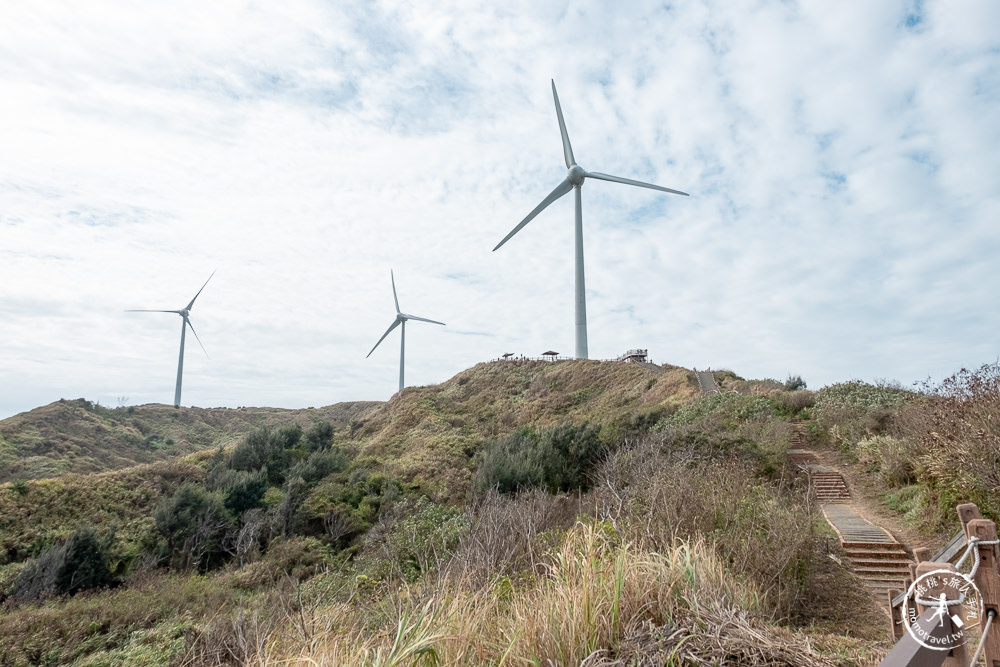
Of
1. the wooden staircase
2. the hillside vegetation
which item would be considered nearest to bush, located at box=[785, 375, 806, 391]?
the hillside vegetation

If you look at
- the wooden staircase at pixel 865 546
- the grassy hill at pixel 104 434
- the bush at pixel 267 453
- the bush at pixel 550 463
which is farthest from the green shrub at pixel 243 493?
the wooden staircase at pixel 865 546

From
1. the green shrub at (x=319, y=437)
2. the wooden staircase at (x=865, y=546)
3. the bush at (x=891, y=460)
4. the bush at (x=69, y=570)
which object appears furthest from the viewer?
the green shrub at (x=319, y=437)

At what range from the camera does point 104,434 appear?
153 ft

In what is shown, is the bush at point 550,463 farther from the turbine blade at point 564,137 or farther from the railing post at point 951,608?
the turbine blade at point 564,137

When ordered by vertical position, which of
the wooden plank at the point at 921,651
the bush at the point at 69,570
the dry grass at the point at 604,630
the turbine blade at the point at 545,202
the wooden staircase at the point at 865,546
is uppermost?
the turbine blade at the point at 545,202

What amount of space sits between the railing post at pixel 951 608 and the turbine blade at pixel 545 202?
3303cm

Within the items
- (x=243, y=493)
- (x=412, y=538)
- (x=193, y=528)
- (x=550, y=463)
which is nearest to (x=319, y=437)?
(x=243, y=493)

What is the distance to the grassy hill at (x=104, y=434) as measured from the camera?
35531 mm

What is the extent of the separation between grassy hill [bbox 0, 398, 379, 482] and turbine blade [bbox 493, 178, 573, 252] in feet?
79.3

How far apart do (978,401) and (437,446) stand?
88.2ft

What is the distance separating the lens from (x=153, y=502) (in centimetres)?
2314

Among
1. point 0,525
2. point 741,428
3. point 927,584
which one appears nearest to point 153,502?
point 0,525

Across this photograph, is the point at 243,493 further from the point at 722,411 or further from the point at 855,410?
the point at 855,410

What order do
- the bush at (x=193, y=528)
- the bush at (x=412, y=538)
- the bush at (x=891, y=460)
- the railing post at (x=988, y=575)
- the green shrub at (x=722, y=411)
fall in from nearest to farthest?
the railing post at (x=988, y=575), the bush at (x=412, y=538), the bush at (x=891, y=460), the bush at (x=193, y=528), the green shrub at (x=722, y=411)
